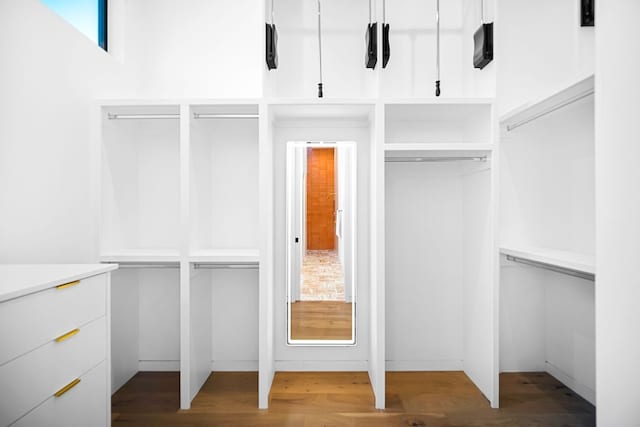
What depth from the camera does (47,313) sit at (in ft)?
4.15

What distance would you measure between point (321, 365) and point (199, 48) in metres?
2.54

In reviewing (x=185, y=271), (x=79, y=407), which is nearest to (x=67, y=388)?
(x=79, y=407)

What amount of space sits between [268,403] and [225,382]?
0.46 m

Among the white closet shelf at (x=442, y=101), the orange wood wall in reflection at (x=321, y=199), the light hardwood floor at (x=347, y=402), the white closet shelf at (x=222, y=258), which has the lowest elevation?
the light hardwood floor at (x=347, y=402)

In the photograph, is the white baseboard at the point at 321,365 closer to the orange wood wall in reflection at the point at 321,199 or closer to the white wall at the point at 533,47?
the orange wood wall in reflection at the point at 321,199

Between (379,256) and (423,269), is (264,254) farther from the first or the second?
(423,269)

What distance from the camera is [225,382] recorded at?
263cm

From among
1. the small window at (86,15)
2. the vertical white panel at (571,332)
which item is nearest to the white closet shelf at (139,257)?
the small window at (86,15)

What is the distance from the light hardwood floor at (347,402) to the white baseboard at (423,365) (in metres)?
0.05

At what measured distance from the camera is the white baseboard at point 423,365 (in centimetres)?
280

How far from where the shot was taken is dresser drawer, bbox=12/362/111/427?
1.25 metres

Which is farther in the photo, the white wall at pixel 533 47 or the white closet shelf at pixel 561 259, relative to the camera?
the white wall at pixel 533 47

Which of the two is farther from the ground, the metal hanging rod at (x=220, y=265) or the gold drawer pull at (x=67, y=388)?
the metal hanging rod at (x=220, y=265)

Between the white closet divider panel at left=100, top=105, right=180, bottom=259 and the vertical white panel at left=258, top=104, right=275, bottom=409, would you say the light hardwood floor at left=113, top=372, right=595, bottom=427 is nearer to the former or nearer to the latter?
the vertical white panel at left=258, top=104, right=275, bottom=409
